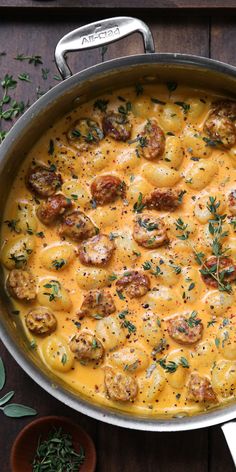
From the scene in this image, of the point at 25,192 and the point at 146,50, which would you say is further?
the point at 25,192

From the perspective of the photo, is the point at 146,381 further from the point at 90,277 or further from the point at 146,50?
the point at 146,50

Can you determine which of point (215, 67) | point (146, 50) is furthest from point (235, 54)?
point (146, 50)

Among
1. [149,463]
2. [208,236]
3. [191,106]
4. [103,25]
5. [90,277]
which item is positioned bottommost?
[149,463]

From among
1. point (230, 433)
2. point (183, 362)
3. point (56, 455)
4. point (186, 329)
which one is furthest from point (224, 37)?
point (56, 455)

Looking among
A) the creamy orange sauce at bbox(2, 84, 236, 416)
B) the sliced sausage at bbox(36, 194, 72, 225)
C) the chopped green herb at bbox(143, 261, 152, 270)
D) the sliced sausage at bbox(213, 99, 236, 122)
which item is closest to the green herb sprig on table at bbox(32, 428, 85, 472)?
the creamy orange sauce at bbox(2, 84, 236, 416)

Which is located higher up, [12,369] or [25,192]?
[25,192]

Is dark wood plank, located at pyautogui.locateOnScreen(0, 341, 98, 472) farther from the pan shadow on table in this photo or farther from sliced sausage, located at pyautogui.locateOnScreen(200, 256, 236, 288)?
sliced sausage, located at pyautogui.locateOnScreen(200, 256, 236, 288)
